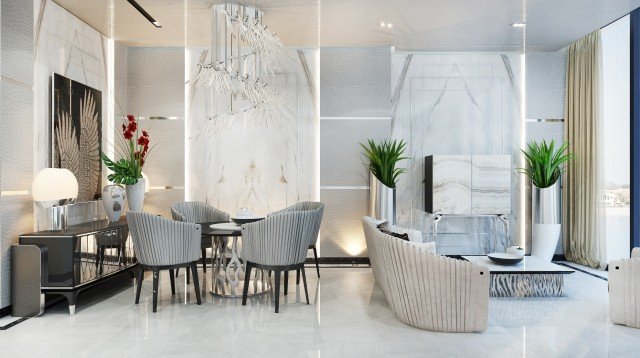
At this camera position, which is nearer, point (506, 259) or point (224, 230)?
point (224, 230)

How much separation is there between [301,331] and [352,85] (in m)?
3.69

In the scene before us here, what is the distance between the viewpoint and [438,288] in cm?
336

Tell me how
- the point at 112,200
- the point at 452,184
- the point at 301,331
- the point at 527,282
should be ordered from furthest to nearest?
the point at 452,184, the point at 112,200, the point at 527,282, the point at 301,331

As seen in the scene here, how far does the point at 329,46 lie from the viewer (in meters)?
6.32

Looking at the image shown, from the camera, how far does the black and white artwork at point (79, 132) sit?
4.67 metres

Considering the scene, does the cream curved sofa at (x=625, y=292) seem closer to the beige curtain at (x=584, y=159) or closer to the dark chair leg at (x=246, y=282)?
the beige curtain at (x=584, y=159)

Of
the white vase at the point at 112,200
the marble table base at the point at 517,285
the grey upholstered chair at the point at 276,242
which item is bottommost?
the marble table base at the point at 517,285

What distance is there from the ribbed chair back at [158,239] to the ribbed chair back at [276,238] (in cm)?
54

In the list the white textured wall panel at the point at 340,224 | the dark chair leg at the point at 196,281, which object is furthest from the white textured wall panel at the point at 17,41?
the white textured wall panel at the point at 340,224

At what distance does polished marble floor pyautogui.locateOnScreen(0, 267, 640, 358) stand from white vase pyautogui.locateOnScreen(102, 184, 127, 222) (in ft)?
2.62

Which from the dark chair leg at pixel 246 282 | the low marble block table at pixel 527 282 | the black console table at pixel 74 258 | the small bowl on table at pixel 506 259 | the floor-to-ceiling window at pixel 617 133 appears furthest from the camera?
the floor-to-ceiling window at pixel 617 133

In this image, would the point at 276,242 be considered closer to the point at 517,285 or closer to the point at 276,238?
the point at 276,238

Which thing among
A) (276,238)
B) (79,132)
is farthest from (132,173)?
(276,238)

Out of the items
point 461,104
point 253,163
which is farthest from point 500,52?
point 253,163
